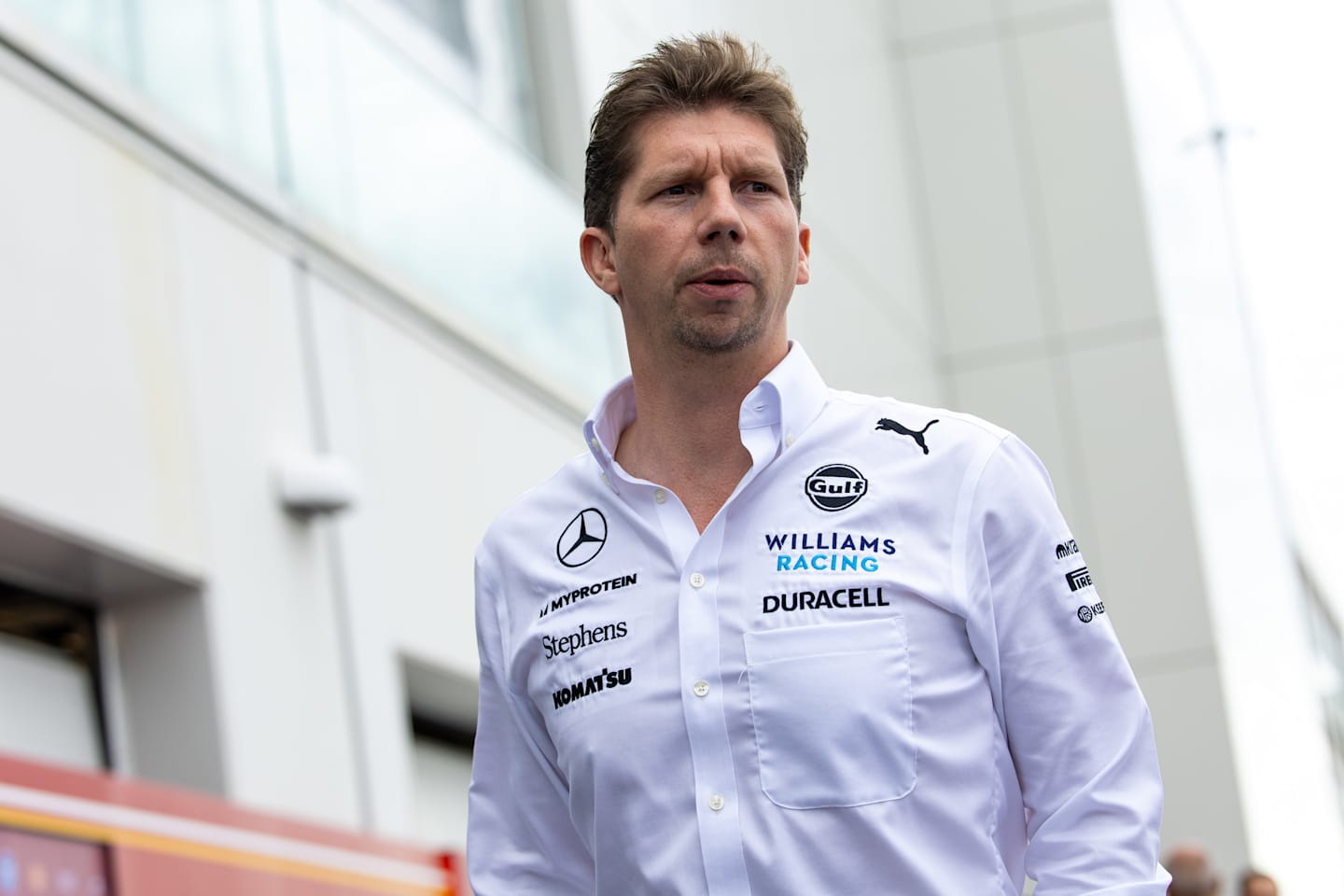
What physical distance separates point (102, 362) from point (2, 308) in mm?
485

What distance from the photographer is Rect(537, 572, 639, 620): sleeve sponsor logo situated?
2326 mm

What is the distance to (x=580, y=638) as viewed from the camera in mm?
2312

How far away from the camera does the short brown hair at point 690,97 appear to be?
7.86ft

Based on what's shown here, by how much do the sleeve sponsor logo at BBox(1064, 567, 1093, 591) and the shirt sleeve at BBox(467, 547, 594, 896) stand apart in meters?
0.61

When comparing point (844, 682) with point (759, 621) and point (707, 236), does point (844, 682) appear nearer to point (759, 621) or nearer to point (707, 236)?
point (759, 621)

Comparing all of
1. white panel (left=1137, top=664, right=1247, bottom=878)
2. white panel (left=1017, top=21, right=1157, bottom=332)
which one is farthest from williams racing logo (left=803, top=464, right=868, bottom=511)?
white panel (left=1017, top=21, right=1157, bottom=332)

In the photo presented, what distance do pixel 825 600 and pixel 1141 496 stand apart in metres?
14.6

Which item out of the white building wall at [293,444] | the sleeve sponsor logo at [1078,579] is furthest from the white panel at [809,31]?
the sleeve sponsor logo at [1078,579]

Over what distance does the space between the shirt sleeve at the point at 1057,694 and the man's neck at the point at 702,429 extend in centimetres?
28

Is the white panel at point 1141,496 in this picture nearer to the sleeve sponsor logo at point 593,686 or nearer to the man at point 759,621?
the man at point 759,621

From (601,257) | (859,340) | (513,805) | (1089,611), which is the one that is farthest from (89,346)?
(859,340)

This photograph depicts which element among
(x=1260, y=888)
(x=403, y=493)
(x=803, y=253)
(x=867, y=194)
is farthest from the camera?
(x=867, y=194)

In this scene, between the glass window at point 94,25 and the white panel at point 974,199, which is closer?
the glass window at point 94,25

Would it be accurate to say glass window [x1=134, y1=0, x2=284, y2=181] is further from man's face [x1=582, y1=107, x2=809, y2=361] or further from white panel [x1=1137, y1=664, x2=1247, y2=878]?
white panel [x1=1137, y1=664, x2=1247, y2=878]
